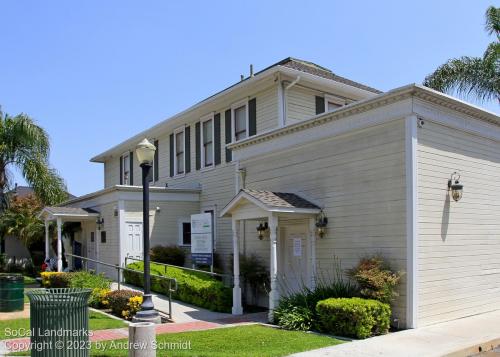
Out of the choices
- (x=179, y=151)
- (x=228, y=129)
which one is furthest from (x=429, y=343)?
(x=179, y=151)

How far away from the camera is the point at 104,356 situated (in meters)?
8.86

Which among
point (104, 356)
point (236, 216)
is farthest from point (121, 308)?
point (104, 356)

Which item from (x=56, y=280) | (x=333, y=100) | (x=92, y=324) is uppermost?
(x=333, y=100)

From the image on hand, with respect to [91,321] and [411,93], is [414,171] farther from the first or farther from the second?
[91,321]

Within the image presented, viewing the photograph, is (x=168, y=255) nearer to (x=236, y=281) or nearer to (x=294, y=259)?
(x=236, y=281)

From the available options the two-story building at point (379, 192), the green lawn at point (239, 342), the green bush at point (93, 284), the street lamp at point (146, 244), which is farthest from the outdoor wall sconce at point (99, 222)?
the street lamp at point (146, 244)

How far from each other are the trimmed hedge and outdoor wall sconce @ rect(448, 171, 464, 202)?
21.1 ft

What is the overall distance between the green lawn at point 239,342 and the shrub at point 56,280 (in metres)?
7.64

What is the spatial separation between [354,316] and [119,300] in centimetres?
669

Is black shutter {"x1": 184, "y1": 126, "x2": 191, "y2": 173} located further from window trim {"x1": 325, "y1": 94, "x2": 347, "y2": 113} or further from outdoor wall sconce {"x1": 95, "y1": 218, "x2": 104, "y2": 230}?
window trim {"x1": 325, "y1": 94, "x2": 347, "y2": 113}

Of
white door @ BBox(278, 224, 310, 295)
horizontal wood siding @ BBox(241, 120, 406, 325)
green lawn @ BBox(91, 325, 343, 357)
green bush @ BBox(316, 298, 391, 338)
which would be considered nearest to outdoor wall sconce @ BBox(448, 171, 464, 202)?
horizontal wood siding @ BBox(241, 120, 406, 325)

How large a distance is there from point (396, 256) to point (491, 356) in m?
2.77

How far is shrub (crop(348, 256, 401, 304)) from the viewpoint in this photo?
10.9 meters

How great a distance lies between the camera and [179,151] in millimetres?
23375
